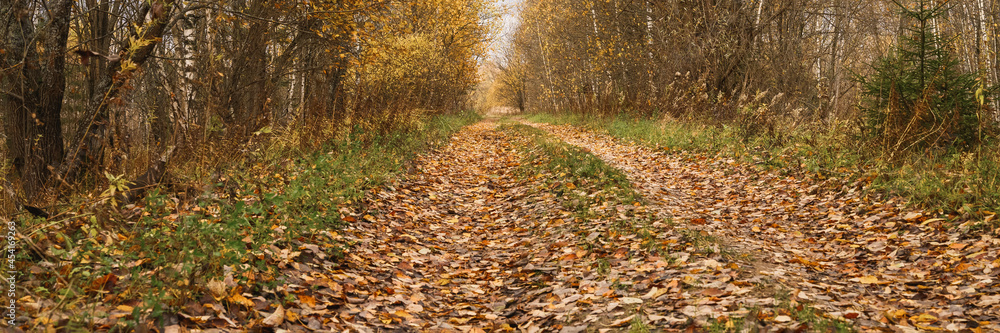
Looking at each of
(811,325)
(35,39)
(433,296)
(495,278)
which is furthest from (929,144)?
(35,39)

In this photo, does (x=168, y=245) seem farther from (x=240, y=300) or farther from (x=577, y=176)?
(x=577, y=176)

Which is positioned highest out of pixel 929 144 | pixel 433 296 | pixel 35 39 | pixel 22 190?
pixel 35 39

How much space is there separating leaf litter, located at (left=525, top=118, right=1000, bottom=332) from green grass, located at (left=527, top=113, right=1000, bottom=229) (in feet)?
0.55

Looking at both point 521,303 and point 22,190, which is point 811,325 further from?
point 22,190

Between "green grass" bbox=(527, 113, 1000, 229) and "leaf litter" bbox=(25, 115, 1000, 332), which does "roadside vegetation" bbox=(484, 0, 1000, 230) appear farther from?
"leaf litter" bbox=(25, 115, 1000, 332)

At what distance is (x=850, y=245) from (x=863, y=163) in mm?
2554

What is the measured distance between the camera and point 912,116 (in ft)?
25.0

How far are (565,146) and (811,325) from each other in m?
8.75

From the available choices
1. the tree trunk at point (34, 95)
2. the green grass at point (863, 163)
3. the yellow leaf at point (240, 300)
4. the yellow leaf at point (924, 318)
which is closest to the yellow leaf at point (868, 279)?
the yellow leaf at point (924, 318)

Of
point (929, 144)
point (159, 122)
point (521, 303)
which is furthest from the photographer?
point (159, 122)

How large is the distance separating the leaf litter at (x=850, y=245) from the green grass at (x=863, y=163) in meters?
0.17

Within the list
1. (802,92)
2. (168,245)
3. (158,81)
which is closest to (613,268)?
(168,245)

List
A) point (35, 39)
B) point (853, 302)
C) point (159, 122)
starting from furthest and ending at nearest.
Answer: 1. point (159, 122)
2. point (35, 39)
3. point (853, 302)

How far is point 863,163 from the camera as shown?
25.2 ft
